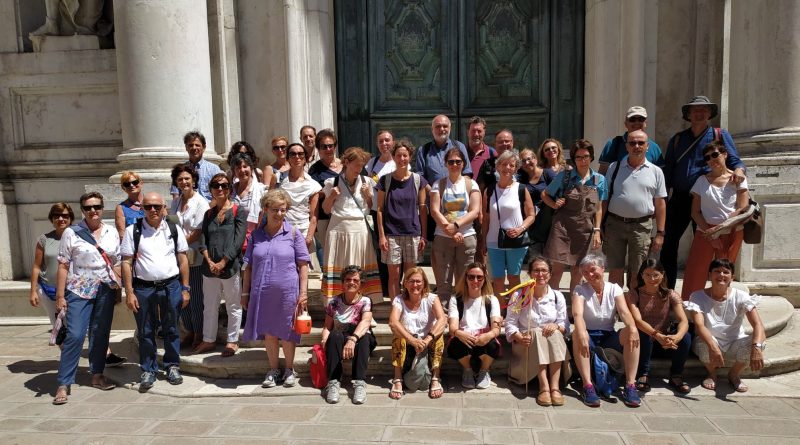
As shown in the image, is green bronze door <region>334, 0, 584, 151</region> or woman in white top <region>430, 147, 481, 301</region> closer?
woman in white top <region>430, 147, 481, 301</region>

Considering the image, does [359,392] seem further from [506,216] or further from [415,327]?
[506,216]

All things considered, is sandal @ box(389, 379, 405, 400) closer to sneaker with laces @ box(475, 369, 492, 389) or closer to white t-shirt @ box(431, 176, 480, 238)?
sneaker with laces @ box(475, 369, 492, 389)

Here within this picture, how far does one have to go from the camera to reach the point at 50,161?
320 inches

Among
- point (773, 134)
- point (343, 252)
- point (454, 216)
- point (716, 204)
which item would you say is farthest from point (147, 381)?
point (773, 134)

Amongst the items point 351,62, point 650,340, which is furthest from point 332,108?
point 650,340

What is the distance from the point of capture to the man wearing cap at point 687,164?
5141mm

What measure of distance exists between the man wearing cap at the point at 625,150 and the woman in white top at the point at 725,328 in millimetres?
1135

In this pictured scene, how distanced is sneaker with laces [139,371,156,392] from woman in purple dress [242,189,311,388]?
0.90 metres

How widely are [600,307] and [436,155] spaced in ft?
6.73

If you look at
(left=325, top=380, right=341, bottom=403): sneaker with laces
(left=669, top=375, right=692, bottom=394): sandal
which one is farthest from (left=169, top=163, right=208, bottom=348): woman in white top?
(left=669, top=375, right=692, bottom=394): sandal

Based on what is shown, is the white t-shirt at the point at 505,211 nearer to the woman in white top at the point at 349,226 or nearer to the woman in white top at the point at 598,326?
the woman in white top at the point at 598,326

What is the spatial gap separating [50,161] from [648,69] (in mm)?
8143

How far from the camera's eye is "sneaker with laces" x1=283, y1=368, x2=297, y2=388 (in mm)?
4895

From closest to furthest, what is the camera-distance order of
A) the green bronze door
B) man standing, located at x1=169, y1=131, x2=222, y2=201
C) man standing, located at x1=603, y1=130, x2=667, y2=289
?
man standing, located at x1=603, y1=130, x2=667, y2=289, man standing, located at x1=169, y1=131, x2=222, y2=201, the green bronze door
